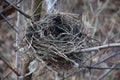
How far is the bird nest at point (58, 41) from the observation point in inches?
77.0

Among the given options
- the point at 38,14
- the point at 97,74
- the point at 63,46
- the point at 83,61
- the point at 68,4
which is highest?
the point at 38,14

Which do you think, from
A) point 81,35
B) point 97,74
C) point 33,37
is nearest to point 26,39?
point 33,37

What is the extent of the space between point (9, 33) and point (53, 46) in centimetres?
465

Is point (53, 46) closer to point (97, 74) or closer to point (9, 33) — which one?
point (97, 74)

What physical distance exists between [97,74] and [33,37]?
152 inches

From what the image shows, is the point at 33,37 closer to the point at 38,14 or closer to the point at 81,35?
the point at 38,14

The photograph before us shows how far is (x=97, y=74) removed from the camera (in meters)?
5.74

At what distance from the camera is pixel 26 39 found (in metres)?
2.03

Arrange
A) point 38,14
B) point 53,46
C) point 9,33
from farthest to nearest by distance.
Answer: point 9,33 < point 38,14 < point 53,46

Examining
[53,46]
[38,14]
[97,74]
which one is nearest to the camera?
[53,46]

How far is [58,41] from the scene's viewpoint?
2.05 m

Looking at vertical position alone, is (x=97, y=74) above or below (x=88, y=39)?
below

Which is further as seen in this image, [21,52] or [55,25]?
[55,25]

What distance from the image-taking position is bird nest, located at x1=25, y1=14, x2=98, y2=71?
1957 mm
